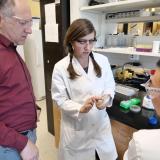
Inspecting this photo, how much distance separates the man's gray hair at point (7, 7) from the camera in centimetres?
94

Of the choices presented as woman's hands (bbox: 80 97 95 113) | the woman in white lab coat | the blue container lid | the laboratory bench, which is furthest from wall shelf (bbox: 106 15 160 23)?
woman's hands (bbox: 80 97 95 113)

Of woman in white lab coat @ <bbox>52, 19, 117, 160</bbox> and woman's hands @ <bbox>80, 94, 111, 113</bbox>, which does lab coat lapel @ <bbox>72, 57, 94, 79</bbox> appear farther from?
woman's hands @ <bbox>80, 94, 111, 113</bbox>

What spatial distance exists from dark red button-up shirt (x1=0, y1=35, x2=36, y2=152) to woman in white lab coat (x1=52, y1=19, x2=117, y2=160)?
1.18ft

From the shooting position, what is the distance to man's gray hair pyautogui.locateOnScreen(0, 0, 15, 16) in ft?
3.09

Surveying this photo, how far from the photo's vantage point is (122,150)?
1.63 meters

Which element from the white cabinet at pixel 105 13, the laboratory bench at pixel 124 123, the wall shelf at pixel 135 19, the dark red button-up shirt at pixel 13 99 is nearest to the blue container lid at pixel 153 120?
the laboratory bench at pixel 124 123

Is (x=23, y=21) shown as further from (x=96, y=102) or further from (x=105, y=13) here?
(x=105, y=13)

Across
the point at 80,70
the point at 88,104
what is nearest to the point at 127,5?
the point at 80,70

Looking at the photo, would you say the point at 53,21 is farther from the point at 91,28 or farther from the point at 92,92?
the point at 92,92

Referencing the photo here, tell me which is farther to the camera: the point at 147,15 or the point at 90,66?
the point at 147,15

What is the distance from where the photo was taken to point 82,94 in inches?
54.5

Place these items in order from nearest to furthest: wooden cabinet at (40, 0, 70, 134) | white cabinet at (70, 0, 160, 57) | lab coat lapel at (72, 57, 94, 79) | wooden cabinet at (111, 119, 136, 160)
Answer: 1. lab coat lapel at (72, 57, 94, 79)
2. wooden cabinet at (111, 119, 136, 160)
3. white cabinet at (70, 0, 160, 57)
4. wooden cabinet at (40, 0, 70, 134)

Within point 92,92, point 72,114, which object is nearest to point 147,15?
point 92,92

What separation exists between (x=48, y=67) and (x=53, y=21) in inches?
22.2
